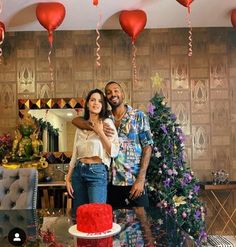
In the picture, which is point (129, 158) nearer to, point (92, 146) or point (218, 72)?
point (92, 146)

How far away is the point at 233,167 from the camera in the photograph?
4074 millimetres

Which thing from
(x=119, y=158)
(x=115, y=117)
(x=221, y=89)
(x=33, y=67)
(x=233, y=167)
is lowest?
(x=233, y=167)

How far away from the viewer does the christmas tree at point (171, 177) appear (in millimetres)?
2916

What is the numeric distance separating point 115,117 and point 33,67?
1.94 metres

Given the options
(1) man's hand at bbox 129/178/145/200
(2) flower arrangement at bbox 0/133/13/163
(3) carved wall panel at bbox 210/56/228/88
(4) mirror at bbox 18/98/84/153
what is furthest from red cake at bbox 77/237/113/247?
(3) carved wall panel at bbox 210/56/228/88

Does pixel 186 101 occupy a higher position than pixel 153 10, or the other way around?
pixel 153 10

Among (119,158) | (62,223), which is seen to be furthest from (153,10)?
(62,223)

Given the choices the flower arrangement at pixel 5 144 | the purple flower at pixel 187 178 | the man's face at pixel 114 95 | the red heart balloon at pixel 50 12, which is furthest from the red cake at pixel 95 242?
the flower arrangement at pixel 5 144

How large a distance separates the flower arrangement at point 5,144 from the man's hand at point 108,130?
6.79ft

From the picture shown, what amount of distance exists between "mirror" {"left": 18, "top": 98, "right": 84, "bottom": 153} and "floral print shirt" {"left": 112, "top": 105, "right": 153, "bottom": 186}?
5.27 ft

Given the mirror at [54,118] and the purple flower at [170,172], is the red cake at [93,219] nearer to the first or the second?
the purple flower at [170,172]

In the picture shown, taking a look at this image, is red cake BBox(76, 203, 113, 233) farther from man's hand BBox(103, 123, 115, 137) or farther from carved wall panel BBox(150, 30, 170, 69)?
carved wall panel BBox(150, 30, 170, 69)

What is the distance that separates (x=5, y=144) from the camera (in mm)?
3959

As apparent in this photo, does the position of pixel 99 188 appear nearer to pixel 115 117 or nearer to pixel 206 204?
pixel 115 117
